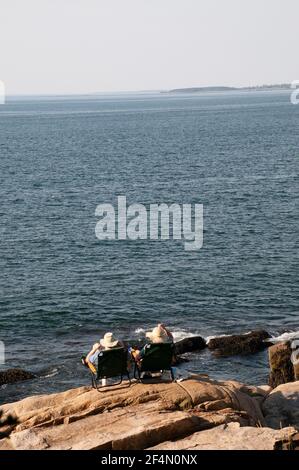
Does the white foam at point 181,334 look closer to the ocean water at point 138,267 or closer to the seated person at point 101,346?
the ocean water at point 138,267

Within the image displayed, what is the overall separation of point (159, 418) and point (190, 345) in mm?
16729

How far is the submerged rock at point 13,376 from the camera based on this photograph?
3100cm

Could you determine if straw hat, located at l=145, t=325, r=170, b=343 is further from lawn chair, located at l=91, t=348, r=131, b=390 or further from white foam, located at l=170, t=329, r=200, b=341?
white foam, located at l=170, t=329, r=200, b=341

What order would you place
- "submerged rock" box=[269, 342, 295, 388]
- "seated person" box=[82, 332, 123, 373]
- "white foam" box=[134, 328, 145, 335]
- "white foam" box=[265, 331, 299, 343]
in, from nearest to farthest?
"seated person" box=[82, 332, 123, 373], "submerged rock" box=[269, 342, 295, 388], "white foam" box=[265, 331, 299, 343], "white foam" box=[134, 328, 145, 335]

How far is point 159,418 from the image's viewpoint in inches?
711

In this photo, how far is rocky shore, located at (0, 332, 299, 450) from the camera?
17141 millimetres

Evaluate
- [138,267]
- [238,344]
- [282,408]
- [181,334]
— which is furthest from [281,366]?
[138,267]

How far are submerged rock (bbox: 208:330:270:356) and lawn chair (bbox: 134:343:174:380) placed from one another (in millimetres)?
13861

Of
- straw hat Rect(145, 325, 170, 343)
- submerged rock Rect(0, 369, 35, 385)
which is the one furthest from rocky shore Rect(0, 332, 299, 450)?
submerged rock Rect(0, 369, 35, 385)

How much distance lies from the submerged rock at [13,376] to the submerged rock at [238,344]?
831 cm

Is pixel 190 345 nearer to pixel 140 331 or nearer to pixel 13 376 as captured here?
pixel 140 331

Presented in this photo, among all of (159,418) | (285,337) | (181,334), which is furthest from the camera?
(181,334)

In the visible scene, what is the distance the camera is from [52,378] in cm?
3131

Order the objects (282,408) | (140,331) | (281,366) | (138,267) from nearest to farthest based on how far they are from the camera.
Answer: (282,408) < (281,366) < (140,331) < (138,267)
